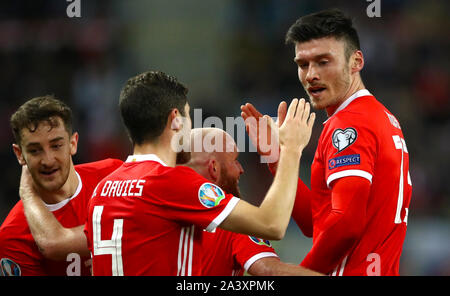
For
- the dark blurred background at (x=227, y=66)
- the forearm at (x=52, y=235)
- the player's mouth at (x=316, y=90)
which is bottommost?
the forearm at (x=52, y=235)

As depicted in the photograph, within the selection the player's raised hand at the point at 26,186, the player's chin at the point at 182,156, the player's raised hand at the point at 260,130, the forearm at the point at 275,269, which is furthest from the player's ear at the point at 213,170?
the player's raised hand at the point at 26,186

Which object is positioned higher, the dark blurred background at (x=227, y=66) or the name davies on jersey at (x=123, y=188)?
the dark blurred background at (x=227, y=66)

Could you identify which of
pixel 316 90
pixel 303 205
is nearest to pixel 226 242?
pixel 303 205

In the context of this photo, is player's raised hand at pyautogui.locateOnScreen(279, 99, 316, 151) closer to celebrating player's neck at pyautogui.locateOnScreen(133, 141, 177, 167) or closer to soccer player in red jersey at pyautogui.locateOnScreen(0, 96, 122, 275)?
celebrating player's neck at pyautogui.locateOnScreen(133, 141, 177, 167)

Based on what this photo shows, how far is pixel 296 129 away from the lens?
3863 mm

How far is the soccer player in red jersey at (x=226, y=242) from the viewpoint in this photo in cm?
404

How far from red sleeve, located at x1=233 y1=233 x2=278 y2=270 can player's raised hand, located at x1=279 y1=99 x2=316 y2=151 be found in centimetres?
76

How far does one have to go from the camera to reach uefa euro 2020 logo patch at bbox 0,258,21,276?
4.50m

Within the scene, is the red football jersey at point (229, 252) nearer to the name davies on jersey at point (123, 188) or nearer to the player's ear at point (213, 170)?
the player's ear at point (213, 170)

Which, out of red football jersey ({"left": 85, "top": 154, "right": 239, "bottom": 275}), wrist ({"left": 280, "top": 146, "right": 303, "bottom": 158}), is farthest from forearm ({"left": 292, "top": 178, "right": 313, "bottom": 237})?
red football jersey ({"left": 85, "top": 154, "right": 239, "bottom": 275})

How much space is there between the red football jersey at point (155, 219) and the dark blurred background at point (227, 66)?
6.47 m

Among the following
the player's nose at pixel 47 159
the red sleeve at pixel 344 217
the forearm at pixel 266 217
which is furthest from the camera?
the player's nose at pixel 47 159
